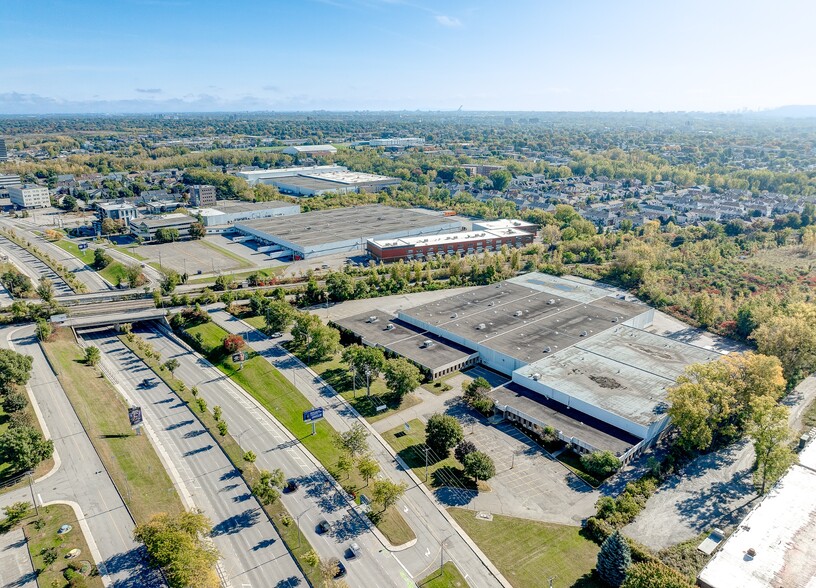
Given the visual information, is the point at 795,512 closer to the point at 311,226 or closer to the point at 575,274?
the point at 575,274

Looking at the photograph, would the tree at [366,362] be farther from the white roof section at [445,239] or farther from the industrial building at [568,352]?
the white roof section at [445,239]

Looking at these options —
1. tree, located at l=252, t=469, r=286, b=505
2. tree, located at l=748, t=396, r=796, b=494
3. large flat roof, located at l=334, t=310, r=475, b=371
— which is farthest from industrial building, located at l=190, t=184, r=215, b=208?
tree, located at l=748, t=396, r=796, b=494

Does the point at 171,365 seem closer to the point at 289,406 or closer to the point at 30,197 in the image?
the point at 289,406

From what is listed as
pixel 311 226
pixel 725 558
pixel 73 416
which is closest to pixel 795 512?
pixel 725 558

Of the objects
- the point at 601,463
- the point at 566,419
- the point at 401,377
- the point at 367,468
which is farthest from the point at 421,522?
the point at 566,419

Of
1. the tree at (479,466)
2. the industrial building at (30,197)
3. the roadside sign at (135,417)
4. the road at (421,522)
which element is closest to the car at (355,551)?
the road at (421,522)

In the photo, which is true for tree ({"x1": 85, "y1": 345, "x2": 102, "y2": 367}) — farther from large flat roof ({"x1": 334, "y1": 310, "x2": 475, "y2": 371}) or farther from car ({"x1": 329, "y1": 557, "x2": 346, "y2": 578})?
car ({"x1": 329, "y1": 557, "x2": 346, "y2": 578})
